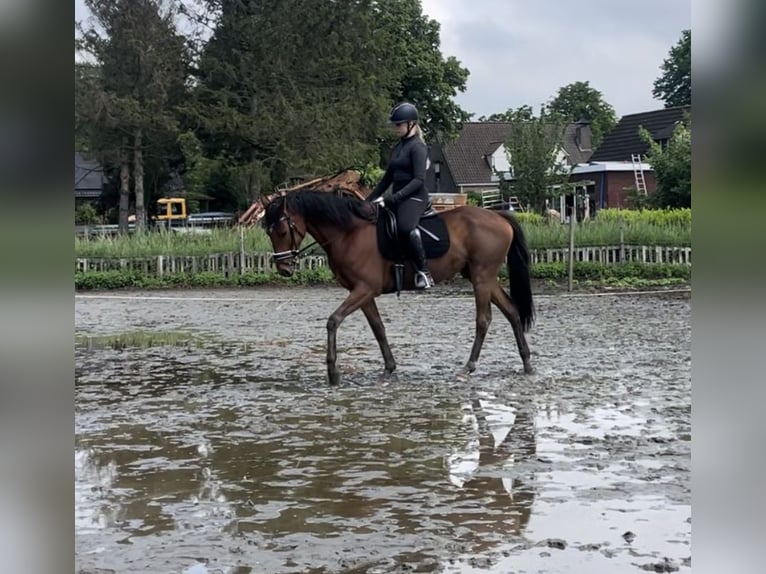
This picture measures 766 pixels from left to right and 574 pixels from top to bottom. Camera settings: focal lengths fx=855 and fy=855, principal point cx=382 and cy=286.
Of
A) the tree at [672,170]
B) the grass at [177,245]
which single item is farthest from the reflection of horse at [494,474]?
the tree at [672,170]

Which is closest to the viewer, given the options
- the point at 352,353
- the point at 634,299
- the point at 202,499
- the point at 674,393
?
the point at 202,499

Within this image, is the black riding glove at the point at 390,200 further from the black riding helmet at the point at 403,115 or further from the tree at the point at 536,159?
the tree at the point at 536,159

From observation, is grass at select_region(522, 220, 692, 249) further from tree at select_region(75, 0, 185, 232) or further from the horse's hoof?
tree at select_region(75, 0, 185, 232)

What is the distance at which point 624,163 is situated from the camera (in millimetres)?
39688

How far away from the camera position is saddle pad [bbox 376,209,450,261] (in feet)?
26.0

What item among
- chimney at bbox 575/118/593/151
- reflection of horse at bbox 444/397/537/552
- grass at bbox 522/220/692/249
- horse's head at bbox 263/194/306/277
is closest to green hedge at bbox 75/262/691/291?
grass at bbox 522/220/692/249

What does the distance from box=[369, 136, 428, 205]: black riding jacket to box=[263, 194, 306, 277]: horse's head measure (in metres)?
0.94

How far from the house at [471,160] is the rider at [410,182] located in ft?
148

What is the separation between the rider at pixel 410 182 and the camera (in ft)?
25.0

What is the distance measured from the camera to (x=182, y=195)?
45500mm

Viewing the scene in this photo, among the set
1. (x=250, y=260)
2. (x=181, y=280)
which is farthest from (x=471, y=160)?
(x=181, y=280)

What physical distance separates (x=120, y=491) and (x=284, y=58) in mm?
29714
